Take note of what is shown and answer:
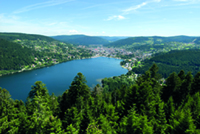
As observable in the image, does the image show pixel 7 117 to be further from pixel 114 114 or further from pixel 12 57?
pixel 12 57

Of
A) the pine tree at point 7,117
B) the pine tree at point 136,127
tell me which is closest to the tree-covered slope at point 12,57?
the pine tree at point 7,117

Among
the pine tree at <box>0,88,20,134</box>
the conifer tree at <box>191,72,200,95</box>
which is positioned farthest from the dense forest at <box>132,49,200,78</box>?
the pine tree at <box>0,88,20,134</box>

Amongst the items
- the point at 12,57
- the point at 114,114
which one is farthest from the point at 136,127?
the point at 12,57

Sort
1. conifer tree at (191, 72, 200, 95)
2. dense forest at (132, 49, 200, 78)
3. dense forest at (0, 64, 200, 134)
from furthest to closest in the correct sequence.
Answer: dense forest at (132, 49, 200, 78) < conifer tree at (191, 72, 200, 95) < dense forest at (0, 64, 200, 134)

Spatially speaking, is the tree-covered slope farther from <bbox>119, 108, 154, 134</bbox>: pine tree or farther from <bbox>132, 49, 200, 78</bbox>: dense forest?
<bbox>119, 108, 154, 134</bbox>: pine tree

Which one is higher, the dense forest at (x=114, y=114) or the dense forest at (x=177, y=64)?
the dense forest at (x=114, y=114)

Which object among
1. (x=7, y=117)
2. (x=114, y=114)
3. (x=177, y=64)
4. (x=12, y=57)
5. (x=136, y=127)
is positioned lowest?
(x=177, y=64)

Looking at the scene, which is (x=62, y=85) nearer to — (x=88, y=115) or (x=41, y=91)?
(x=41, y=91)

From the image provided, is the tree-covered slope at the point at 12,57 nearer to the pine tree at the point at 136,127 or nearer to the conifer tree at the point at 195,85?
the pine tree at the point at 136,127
